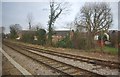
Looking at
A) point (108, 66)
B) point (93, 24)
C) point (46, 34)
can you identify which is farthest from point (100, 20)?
point (108, 66)

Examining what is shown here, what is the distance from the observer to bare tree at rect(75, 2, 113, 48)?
45.9 m

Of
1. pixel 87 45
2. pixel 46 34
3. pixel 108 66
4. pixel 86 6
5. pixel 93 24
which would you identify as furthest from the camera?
pixel 86 6

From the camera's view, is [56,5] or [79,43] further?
[56,5]

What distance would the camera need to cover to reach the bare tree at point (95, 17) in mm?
45906

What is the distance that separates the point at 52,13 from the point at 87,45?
18.8 m

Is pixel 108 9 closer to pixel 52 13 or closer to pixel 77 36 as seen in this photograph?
pixel 52 13

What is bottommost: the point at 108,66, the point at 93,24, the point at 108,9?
the point at 108,66

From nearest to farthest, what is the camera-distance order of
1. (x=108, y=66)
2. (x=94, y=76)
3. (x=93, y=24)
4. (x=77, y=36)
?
1. (x=94, y=76)
2. (x=108, y=66)
3. (x=77, y=36)
4. (x=93, y=24)

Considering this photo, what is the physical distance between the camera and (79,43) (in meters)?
25.5

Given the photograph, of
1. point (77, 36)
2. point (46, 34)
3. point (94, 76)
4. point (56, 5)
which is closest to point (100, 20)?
point (56, 5)

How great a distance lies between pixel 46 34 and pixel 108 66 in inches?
1176

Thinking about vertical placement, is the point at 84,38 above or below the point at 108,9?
below

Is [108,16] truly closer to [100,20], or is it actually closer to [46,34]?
[100,20]

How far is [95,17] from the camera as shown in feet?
156
